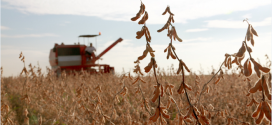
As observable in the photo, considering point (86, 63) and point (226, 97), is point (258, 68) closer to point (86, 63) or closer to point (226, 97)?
point (226, 97)

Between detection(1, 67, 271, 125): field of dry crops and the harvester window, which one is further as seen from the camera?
the harvester window

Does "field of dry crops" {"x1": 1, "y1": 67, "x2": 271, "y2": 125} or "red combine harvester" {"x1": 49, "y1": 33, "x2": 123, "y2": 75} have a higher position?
"red combine harvester" {"x1": 49, "y1": 33, "x2": 123, "y2": 75}

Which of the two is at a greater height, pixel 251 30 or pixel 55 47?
pixel 55 47

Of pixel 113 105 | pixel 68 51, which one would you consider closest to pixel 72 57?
pixel 68 51

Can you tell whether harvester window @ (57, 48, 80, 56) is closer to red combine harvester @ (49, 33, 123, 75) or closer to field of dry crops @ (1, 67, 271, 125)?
red combine harvester @ (49, 33, 123, 75)

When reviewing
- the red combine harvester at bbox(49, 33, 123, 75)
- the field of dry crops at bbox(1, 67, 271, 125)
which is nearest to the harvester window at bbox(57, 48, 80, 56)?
the red combine harvester at bbox(49, 33, 123, 75)

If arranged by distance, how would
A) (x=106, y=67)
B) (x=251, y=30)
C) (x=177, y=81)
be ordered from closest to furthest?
(x=251, y=30) → (x=177, y=81) → (x=106, y=67)

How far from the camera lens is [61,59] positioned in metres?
13.3

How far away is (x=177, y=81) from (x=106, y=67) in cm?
715

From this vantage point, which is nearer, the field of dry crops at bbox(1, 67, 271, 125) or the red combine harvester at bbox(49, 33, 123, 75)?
the field of dry crops at bbox(1, 67, 271, 125)

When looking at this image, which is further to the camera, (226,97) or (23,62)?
(226,97)

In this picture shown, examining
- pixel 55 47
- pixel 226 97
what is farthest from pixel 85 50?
pixel 226 97

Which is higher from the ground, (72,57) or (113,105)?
(72,57)

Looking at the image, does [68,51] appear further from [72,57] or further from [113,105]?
[113,105]
